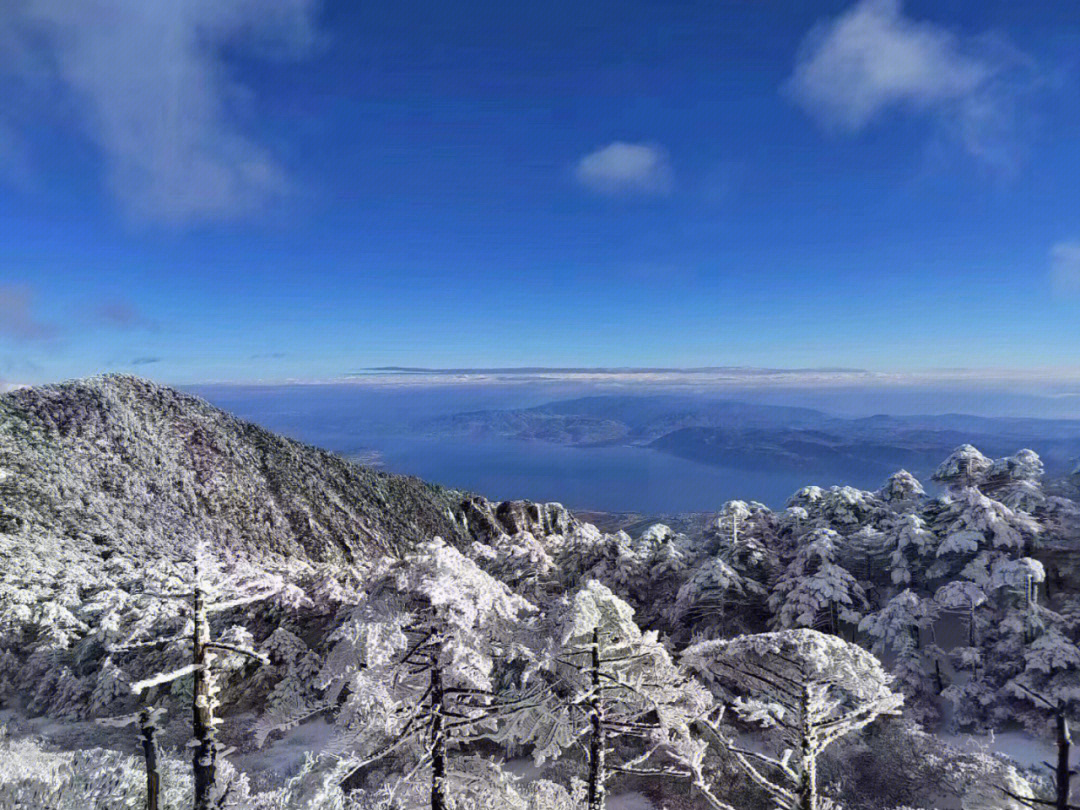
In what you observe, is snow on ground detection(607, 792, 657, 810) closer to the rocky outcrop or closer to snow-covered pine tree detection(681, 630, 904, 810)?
snow-covered pine tree detection(681, 630, 904, 810)

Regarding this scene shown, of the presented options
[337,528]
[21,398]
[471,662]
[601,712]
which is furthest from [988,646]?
[21,398]

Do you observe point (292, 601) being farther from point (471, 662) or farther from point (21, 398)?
point (21, 398)

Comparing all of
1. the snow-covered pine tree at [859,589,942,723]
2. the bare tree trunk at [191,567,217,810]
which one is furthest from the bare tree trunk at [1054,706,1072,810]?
the snow-covered pine tree at [859,589,942,723]

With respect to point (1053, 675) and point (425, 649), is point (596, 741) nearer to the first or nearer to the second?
point (425, 649)

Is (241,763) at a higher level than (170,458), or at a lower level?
lower

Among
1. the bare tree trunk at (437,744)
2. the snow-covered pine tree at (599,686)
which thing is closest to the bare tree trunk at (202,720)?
the bare tree trunk at (437,744)

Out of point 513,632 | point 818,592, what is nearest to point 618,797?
point 818,592
